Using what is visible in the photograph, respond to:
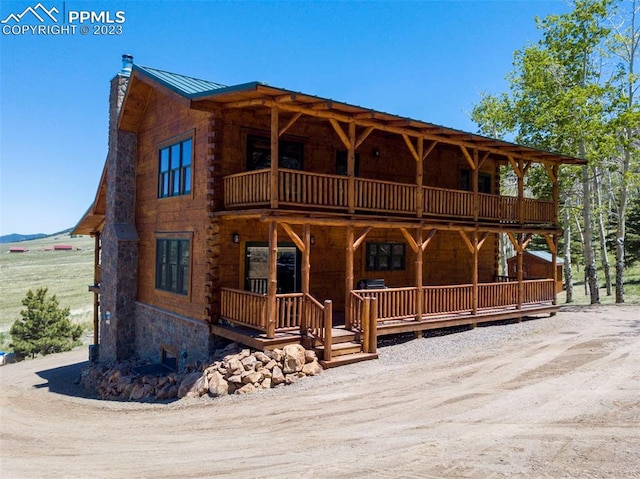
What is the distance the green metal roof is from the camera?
1463 centimetres

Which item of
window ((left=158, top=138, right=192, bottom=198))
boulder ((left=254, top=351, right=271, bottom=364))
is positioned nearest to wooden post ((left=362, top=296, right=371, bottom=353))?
boulder ((left=254, top=351, right=271, bottom=364))

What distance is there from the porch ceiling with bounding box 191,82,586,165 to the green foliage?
1879cm

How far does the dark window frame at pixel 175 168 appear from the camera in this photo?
1538cm

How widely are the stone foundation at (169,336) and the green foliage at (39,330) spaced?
11.0 m

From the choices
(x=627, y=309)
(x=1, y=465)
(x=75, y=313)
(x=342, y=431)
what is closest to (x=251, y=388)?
(x=342, y=431)

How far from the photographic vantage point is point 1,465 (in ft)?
25.8

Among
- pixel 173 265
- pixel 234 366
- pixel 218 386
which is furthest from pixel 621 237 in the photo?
pixel 218 386

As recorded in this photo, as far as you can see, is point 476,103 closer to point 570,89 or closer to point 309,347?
point 570,89

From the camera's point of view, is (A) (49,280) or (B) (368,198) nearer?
(B) (368,198)

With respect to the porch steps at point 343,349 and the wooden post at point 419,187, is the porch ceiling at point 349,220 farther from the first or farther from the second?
the porch steps at point 343,349

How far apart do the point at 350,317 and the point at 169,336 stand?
6.52m

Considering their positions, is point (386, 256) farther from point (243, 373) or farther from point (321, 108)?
point (243, 373)

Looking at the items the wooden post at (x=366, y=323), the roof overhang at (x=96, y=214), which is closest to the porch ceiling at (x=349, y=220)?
the wooden post at (x=366, y=323)

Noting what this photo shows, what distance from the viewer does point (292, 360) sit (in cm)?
1163
